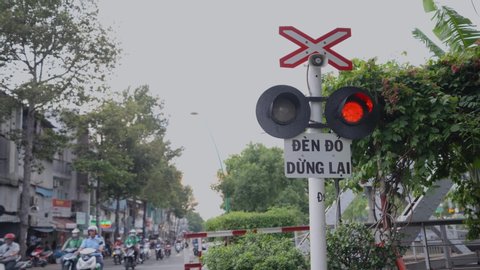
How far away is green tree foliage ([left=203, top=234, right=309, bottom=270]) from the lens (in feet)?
19.7

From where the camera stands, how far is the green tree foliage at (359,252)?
5.86 m

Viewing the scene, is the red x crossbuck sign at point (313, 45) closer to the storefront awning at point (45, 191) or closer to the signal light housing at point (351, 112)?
the signal light housing at point (351, 112)

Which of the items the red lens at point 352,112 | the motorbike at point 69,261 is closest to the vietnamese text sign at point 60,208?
the motorbike at point 69,261

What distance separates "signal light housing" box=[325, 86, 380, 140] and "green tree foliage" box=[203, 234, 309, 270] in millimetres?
2185

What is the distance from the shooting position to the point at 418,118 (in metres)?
5.43

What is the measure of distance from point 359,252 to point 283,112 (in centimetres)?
246

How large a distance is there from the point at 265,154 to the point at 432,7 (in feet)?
91.9

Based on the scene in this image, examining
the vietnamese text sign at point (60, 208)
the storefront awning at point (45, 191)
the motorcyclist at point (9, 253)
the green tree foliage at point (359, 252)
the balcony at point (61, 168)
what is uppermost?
the balcony at point (61, 168)

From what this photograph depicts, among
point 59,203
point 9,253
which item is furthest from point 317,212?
point 59,203

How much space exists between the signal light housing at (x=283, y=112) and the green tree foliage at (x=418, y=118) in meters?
1.55

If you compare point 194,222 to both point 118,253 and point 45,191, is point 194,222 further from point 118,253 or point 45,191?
point 118,253

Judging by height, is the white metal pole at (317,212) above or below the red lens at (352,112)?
below

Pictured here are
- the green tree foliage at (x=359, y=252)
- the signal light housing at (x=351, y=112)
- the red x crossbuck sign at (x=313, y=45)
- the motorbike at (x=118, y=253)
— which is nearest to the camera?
the signal light housing at (x=351, y=112)

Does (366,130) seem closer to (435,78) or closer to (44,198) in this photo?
(435,78)
